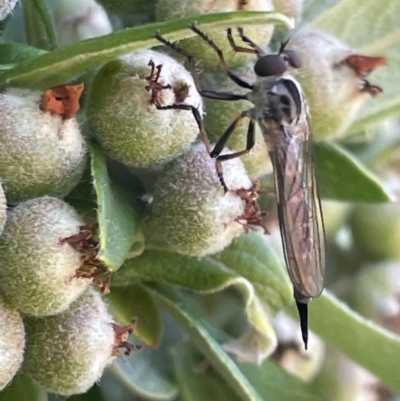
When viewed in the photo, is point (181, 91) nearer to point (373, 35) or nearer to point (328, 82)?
point (328, 82)

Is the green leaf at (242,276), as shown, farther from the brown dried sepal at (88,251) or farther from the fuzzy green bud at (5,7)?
the fuzzy green bud at (5,7)

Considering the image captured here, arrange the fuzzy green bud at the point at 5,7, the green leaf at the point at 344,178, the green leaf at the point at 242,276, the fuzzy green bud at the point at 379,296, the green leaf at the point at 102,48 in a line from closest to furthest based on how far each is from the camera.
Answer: the green leaf at the point at 102,48
the fuzzy green bud at the point at 5,7
the green leaf at the point at 242,276
the green leaf at the point at 344,178
the fuzzy green bud at the point at 379,296

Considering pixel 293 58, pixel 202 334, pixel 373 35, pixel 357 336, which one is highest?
pixel 293 58

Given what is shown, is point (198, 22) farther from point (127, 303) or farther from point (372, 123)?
point (372, 123)

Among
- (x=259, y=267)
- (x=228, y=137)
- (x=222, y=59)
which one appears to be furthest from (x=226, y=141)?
(x=259, y=267)

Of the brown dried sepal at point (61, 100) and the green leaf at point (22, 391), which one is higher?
the brown dried sepal at point (61, 100)

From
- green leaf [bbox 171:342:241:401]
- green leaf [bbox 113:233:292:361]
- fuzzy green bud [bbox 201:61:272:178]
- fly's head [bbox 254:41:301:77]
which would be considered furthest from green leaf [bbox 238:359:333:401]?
fly's head [bbox 254:41:301:77]

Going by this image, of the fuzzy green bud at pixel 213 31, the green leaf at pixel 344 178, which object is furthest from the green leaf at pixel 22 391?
the green leaf at pixel 344 178

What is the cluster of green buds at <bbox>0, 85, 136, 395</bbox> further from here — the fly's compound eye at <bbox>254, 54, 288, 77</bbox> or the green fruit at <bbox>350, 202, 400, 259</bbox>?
the green fruit at <bbox>350, 202, 400, 259</bbox>

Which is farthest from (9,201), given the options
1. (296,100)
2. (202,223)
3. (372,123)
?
(372,123)
